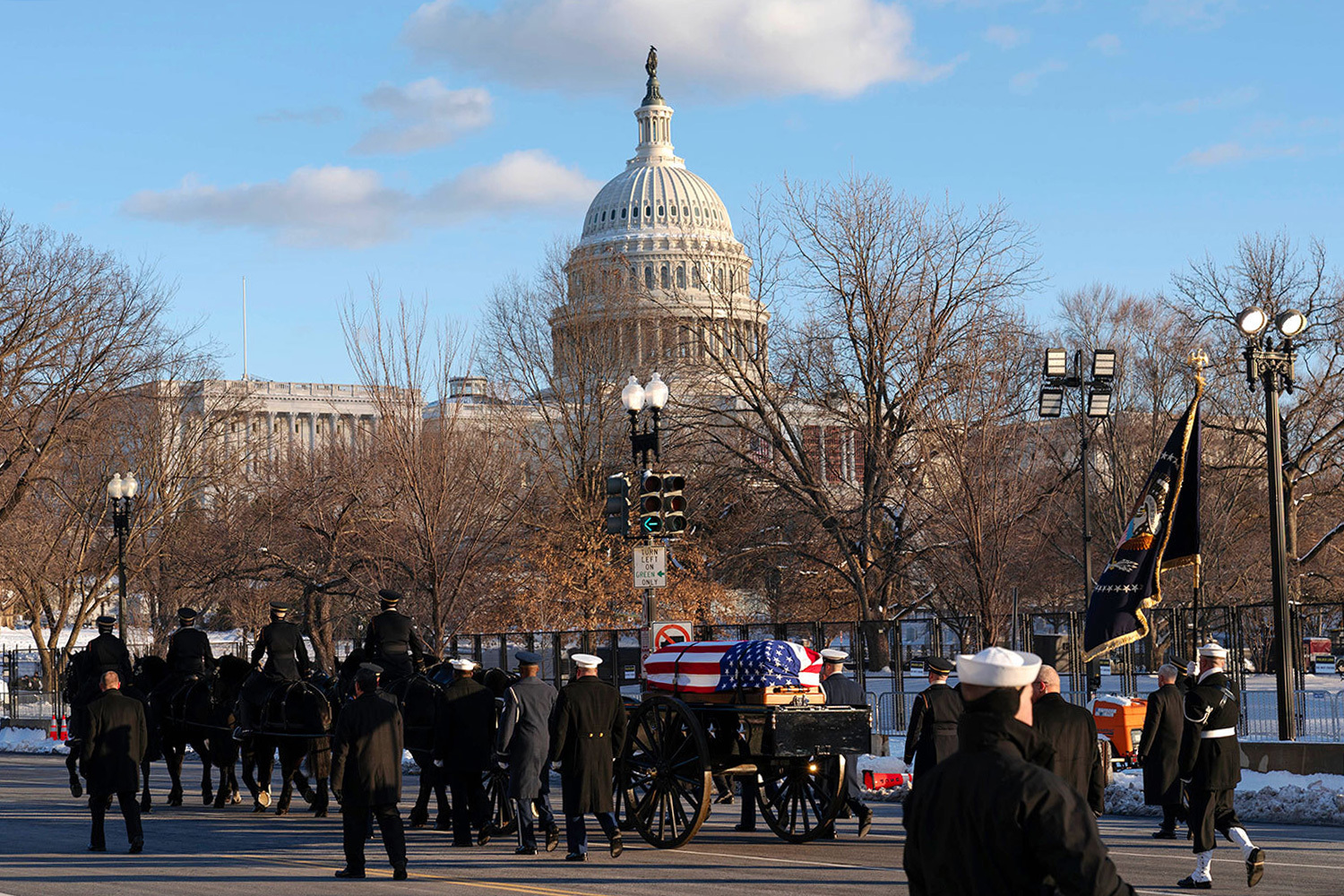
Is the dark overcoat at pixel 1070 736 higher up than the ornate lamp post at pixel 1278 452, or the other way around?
the ornate lamp post at pixel 1278 452

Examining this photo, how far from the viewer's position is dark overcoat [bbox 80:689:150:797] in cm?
1438

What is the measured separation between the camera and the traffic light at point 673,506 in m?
20.7

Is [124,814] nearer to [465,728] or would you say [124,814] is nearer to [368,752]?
[465,728]

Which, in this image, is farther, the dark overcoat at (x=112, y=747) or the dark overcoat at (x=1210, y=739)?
the dark overcoat at (x=112, y=747)

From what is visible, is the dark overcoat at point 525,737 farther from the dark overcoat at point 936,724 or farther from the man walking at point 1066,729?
the man walking at point 1066,729

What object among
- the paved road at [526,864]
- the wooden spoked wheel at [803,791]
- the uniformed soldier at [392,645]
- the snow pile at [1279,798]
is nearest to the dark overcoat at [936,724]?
the wooden spoked wheel at [803,791]

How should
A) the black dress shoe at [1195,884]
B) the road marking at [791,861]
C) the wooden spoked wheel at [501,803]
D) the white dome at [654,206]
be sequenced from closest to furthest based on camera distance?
the black dress shoe at [1195,884], the road marking at [791,861], the wooden spoked wheel at [501,803], the white dome at [654,206]

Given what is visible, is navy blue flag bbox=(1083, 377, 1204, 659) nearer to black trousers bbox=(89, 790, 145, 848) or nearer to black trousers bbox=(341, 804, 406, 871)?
black trousers bbox=(341, 804, 406, 871)

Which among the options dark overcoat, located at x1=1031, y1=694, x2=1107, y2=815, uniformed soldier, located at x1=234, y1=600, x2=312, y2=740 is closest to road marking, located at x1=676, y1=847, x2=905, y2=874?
dark overcoat, located at x1=1031, y1=694, x2=1107, y2=815

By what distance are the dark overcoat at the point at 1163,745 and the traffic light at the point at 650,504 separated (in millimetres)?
7361

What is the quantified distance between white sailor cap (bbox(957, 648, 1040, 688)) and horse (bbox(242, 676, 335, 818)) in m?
12.9

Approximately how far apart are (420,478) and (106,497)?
1257cm

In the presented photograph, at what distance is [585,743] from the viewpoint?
13320 millimetres

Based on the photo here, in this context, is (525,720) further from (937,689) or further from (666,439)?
(666,439)
